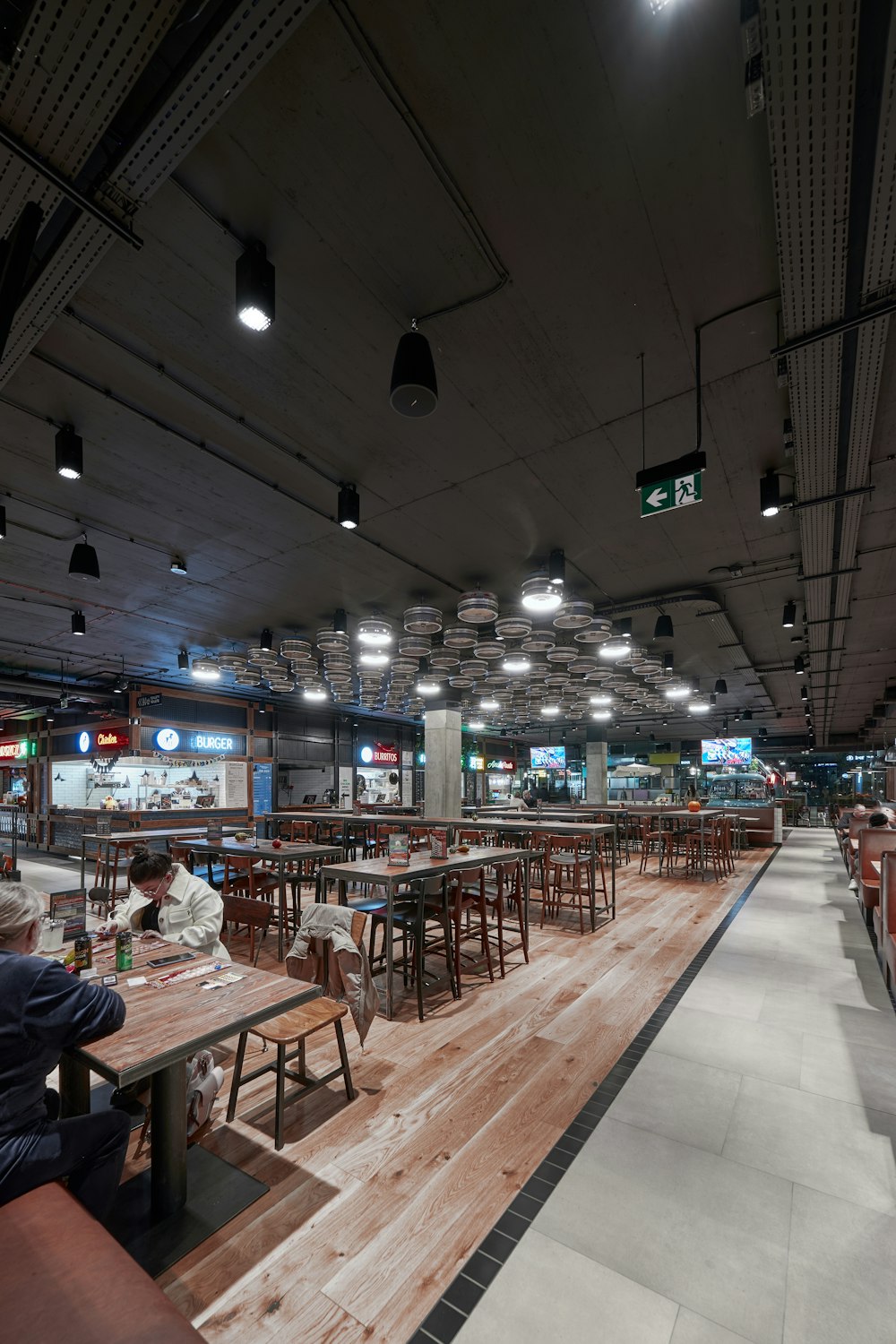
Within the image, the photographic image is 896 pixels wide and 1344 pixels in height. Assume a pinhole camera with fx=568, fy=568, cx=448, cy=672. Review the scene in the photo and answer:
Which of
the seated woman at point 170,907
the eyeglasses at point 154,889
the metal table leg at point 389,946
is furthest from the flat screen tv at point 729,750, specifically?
the eyeglasses at point 154,889

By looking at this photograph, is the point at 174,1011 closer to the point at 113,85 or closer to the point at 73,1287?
the point at 73,1287

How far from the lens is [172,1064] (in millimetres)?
1847

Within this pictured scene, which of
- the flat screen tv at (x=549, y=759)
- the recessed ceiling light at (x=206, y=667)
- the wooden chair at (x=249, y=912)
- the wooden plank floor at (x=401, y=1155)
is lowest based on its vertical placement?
the wooden plank floor at (x=401, y=1155)

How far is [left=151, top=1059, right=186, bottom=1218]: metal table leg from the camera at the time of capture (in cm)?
205

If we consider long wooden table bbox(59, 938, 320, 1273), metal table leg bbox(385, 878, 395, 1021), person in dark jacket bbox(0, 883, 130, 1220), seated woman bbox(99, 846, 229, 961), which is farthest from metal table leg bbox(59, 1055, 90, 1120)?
metal table leg bbox(385, 878, 395, 1021)

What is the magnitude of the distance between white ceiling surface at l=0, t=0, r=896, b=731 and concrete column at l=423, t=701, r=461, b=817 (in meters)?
6.33

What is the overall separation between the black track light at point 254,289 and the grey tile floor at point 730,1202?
3554 millimetres

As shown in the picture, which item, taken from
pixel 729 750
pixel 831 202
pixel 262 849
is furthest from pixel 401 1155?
pixel 729 750

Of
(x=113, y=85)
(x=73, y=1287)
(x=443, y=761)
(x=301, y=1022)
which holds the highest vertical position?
(x=113, y=85)

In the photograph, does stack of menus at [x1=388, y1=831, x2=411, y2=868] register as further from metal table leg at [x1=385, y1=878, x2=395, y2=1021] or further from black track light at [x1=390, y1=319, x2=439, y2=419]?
black track light at [x1=390, y1=319, x2=439, y2=419]

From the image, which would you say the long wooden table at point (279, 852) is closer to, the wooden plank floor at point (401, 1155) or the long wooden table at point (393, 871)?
the long wooden table at point (393, 871)

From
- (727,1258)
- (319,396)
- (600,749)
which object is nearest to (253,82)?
(319,396)

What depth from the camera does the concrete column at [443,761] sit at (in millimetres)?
11617

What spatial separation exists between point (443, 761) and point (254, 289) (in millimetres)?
10188
